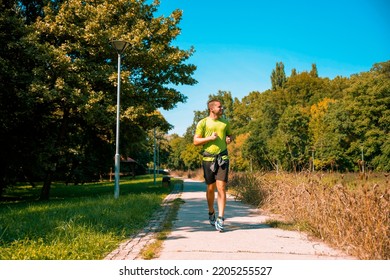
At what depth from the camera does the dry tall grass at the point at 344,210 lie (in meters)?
4.08

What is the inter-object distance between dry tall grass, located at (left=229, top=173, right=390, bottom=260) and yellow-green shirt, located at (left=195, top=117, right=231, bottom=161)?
181 cm

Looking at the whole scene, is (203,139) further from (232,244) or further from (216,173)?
(232,244)

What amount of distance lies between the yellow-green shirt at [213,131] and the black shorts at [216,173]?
4.7 inches

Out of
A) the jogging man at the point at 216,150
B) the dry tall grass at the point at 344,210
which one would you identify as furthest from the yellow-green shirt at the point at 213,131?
the dry tall grass at the point at 344,210

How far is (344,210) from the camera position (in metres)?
4.89

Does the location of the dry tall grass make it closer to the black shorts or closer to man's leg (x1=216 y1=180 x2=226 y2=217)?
man's leg (x1=216 y1=180 x2=226 y2=217)

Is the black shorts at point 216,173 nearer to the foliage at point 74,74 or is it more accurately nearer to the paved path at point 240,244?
the paved path at point 240,244

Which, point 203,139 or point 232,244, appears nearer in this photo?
point 232,244

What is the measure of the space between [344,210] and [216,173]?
6.90ft

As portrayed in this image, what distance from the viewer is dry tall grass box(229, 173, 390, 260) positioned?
408 centimetres

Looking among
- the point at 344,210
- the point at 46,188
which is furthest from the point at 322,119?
the point at 344,210
